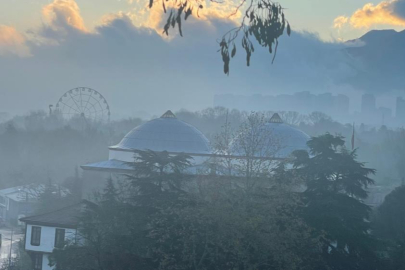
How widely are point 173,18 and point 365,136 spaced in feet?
443

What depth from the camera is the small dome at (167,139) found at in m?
62.1

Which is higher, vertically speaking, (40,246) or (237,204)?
(237,204)

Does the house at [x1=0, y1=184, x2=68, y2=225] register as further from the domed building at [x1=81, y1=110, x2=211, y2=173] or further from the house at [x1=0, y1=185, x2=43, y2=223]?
the domed building at [x1=81, y1=110, x2=211, y2=173]

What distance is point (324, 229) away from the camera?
91.6ft

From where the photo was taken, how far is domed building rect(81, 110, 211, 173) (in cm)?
6103

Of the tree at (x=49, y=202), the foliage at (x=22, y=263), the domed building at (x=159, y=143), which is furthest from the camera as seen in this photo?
the domed building at (x=159, y=143)

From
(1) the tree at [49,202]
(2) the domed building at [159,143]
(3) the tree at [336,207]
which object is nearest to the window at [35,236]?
(1) the tree at [49,202]

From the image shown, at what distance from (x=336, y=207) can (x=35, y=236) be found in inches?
615

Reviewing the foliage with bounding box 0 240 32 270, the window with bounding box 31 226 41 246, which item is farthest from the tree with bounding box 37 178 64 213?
the window with bounding box 31 226 41 246

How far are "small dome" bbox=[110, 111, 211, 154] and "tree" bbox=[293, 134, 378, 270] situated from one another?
89.2ft

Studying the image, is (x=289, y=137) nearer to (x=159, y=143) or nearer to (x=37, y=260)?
(x=159, y=143)

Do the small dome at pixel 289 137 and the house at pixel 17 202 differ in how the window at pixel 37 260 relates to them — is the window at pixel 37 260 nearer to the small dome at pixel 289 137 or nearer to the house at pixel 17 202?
the small dome at pixel 289 137

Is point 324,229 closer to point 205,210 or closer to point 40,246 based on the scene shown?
point 205,210

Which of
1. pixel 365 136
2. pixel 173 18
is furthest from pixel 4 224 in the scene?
pixel 365 136
